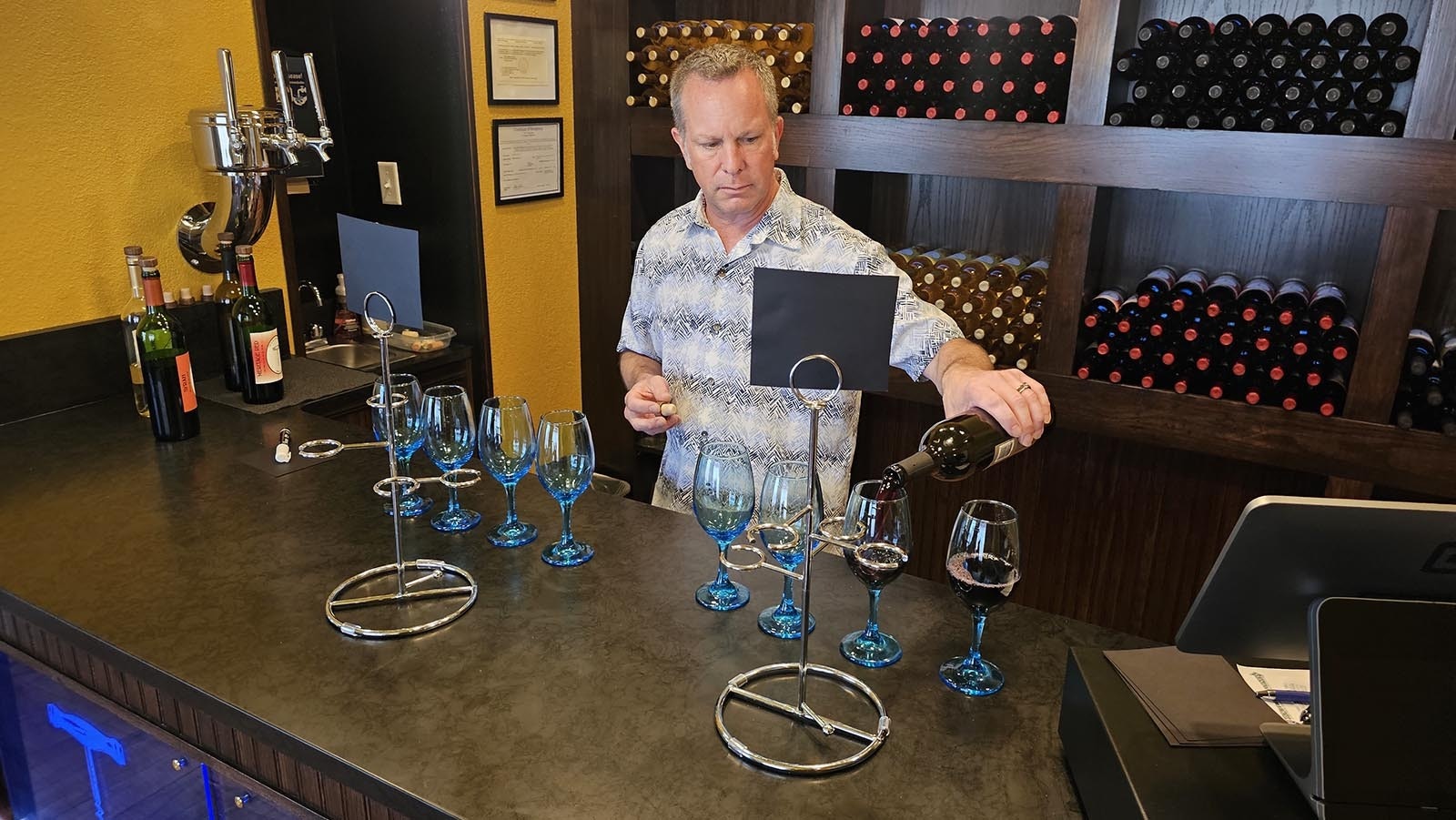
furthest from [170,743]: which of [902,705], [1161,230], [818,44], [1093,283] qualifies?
[1161,230]

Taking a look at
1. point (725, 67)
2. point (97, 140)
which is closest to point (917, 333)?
point (725, 67)

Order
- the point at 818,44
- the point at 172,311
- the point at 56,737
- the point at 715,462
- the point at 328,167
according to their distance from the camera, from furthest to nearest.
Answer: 1. the point at 328,167
2. the point at 818,44
3. the point at 172,311
4. the point at 56,737
5. the point at 715,462

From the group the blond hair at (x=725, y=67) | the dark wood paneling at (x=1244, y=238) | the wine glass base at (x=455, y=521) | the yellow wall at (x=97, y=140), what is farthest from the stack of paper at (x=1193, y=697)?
the yellow wall at (x=97, y=140)

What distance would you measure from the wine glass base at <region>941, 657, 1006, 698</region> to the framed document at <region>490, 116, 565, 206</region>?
2.66 metres

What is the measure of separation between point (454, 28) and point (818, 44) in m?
1.24

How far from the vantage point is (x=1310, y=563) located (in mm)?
832

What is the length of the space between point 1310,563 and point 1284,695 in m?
0.26

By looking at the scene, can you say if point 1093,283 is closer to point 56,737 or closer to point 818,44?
point 818,44

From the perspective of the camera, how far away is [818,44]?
269 cm

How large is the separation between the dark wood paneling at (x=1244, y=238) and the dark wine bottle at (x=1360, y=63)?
0.38 meters

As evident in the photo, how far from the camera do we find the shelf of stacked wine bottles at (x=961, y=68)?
8.06 feet

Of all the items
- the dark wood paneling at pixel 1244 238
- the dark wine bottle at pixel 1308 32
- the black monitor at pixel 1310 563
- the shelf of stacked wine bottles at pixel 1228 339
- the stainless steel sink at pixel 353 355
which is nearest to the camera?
the black monitor at pixel 1310 563

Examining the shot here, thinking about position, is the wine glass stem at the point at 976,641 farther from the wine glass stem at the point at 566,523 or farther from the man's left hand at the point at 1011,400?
the wine glass stem at the point at 566,523

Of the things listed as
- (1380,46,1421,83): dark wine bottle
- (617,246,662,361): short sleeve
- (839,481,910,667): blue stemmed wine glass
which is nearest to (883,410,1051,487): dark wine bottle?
(839,481,910,667): blue stemmed wine glass
